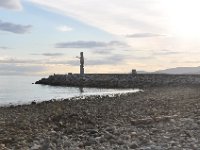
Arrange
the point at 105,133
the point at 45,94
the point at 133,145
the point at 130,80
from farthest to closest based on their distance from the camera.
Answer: the point at 130,80 < the point at 45,94 < the point at 105,133 < the point at 133,145

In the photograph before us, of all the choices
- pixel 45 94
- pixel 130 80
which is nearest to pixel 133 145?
pixel 45 94

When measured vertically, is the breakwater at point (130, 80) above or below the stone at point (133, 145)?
above

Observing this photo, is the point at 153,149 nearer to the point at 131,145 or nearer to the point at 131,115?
the point at 131,145

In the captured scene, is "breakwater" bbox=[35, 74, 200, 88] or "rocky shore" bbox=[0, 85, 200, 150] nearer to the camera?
"rocky shore" bbox=[0, 85, 200, 150]

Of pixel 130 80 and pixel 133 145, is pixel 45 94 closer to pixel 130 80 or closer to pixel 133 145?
pixel 130 80

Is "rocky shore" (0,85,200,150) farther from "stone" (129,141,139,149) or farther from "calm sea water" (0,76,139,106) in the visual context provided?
"calm sea water" (0,76,139,106)

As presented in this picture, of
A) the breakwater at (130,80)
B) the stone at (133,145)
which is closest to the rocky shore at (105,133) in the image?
the stone at (133,145)

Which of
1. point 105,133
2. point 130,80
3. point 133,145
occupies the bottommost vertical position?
point 133,145

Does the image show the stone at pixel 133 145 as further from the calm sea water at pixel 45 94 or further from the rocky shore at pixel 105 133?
the calm sea water at pixel 45 94

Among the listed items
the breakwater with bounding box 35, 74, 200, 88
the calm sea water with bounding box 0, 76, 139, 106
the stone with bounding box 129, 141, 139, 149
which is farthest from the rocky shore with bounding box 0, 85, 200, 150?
the breakwater with bounding box 35, 74, 200, 88

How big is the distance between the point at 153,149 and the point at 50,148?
3031 mm

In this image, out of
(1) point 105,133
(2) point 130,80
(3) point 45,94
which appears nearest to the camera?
(1) point 105,133

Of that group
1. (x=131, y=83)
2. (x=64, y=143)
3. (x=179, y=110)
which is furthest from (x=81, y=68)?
(x=64, y=143)

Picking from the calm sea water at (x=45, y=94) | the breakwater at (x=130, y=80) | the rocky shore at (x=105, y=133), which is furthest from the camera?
the breakwater at (x=130, y=80)
